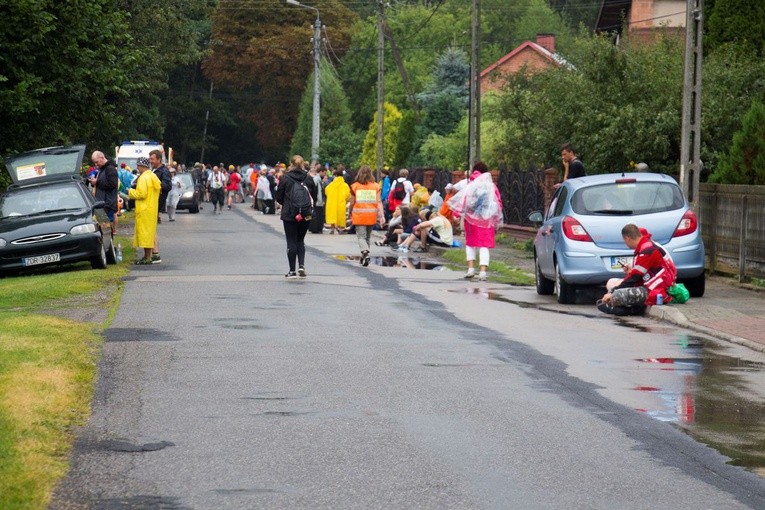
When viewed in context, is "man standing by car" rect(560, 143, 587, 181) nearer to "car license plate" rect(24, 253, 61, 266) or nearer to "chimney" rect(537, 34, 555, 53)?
"car license plate" rect(24, 253, 61, 266)

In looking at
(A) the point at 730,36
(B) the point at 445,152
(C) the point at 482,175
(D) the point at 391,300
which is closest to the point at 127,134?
(B) the point at 445,152

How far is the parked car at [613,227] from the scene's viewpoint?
17.9 metres

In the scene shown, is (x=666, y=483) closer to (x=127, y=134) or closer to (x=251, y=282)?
(x=251, y=282)

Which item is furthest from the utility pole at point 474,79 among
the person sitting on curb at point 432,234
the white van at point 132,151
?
the white van at point 132,151

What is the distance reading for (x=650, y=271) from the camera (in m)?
16.8

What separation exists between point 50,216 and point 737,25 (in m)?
16.9

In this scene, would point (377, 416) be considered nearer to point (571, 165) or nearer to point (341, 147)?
point (571, 165)

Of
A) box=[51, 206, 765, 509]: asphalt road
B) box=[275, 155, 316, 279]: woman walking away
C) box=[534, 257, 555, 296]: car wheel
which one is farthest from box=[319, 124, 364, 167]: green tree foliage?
box=[51, 206, 765, 509]: asphalt road

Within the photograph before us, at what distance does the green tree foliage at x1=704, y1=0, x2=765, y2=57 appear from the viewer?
33.1 m

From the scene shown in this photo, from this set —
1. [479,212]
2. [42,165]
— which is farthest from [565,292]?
[42,165]

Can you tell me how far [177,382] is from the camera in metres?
10.6

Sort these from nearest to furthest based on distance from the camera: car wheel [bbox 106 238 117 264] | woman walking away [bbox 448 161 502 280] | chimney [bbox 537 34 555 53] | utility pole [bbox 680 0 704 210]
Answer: utility pole [bbox 680 0 704 210] → woman walking away [bbox 448 161 502 280] → car wheel [bbox 106 238 117 264] → chimney [bbox 537 34 555 53]

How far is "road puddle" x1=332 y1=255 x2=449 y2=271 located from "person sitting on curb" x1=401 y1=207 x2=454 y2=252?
211 cm

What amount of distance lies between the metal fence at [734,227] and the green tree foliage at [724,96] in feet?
12.8
